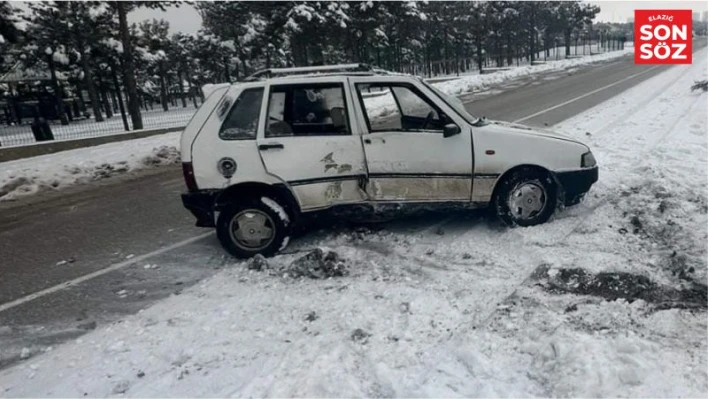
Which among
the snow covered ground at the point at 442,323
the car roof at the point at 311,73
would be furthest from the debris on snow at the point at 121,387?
the car roof at the point at 311,73

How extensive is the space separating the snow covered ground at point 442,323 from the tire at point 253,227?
262mm

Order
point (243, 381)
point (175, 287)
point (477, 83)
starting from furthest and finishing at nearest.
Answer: point (477, 83) → point (175, 287) → point (243, 381)

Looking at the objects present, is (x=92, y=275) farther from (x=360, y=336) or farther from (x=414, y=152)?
(x=414, y=152)

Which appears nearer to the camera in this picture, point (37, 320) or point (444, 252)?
point (37, 320)

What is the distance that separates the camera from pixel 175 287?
4527 millimetres

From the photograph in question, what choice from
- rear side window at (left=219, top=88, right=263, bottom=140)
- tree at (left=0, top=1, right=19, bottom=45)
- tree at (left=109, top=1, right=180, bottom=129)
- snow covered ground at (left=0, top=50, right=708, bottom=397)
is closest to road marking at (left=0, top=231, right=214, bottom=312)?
snow covered ground at (left=0, top=50, right=708, bottom=397)

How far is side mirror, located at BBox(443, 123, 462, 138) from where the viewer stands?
4855 mm

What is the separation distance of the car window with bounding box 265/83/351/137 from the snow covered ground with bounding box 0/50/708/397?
1.25 metres

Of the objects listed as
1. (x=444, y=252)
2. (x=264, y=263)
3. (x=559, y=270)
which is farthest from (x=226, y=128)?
(x=559, y=270)

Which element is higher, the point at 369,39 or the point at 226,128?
the point at 369,39

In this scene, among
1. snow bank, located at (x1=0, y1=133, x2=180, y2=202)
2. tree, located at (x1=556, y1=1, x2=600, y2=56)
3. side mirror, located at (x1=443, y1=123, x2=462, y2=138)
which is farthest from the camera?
tree, located at (x1=556, y1=1, x2=600, y2=56)

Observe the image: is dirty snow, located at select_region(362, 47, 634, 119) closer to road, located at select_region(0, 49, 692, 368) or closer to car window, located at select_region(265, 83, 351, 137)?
car window, located at select_region(265, 83, 351, 137)

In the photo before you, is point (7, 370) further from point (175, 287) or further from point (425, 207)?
point (425, 207)

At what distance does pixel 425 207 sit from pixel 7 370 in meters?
3.84
